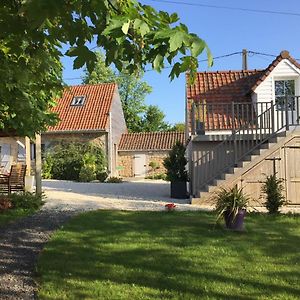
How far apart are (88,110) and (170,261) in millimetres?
28384

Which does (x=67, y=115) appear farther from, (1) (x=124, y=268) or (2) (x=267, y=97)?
(1) (x=124, y=268)

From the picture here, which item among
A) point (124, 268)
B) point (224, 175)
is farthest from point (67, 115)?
point (124, 268)

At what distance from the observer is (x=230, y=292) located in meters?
4.82

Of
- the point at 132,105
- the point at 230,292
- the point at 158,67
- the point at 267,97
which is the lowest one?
the point at 230,292

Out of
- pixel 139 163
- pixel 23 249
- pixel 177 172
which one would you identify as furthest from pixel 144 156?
pixel 23 249

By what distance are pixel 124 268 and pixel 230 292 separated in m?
1.60

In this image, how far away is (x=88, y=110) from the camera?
3378 cm

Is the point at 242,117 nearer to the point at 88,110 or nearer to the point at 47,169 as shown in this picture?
the point at 47,169

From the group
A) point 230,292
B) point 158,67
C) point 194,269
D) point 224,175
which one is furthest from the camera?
point 224,175

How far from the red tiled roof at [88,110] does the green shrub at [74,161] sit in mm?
1738

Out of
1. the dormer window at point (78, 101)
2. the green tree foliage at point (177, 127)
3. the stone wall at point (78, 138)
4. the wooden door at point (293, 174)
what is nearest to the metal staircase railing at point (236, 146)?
the wooden door at point (293, 174)

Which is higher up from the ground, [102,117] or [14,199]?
[102,117]

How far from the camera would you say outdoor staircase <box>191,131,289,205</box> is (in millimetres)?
13188

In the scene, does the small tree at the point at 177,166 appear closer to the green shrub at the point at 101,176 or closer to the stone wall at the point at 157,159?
the green shrub at the point at 101,176
